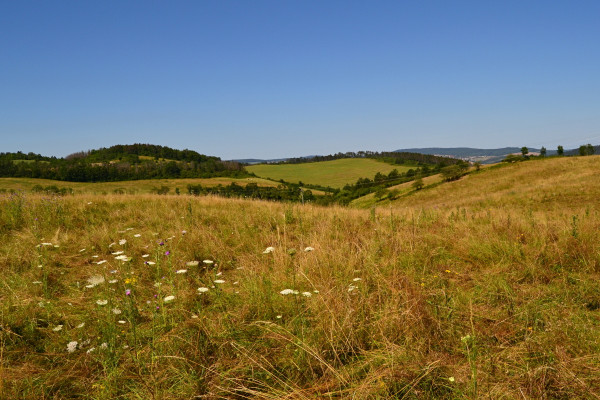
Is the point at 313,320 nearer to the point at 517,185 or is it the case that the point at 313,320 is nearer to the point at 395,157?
the point at 517,185

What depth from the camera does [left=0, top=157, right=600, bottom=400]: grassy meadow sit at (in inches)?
76.0

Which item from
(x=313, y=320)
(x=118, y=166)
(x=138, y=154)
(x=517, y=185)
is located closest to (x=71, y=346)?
(x=313, y=320)

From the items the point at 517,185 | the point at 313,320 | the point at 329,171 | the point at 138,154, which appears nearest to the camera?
the point at 313,320

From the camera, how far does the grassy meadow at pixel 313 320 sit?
1931mm

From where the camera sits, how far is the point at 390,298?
283cm

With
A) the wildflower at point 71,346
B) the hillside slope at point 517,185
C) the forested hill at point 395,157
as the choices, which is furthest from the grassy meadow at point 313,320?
the forested hill at point 395,157

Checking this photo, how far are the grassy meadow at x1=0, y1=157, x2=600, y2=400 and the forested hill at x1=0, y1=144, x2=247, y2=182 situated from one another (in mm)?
103544

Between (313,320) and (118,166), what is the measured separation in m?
119

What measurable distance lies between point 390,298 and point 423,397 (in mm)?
1070

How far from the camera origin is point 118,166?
10256 cm

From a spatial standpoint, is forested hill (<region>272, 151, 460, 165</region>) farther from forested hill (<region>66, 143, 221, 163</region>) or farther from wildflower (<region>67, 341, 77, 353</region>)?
wildflower (<region>67, 341, 77, 353</region>)

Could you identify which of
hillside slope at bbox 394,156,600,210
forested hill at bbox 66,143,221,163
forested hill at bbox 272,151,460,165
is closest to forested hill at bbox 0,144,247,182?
forested hill at bbox 66,143,221,163

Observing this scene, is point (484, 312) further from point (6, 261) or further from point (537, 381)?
point (6, 261)

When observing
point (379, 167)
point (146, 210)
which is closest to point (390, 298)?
point (146, 210)
